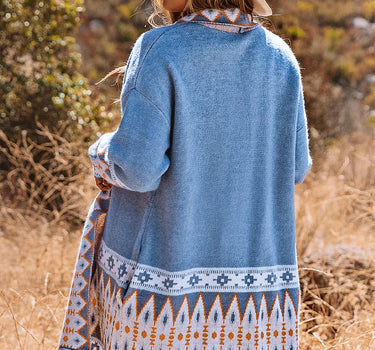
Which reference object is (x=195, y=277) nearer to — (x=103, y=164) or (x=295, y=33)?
(x=103, y=164)

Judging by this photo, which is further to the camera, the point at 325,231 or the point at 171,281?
the point at 325,231

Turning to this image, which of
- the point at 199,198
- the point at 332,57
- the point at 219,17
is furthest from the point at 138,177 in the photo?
the point at 332,57

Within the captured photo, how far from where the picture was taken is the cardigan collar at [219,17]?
1.33m

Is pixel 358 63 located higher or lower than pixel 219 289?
lower

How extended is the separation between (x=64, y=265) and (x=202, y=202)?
6.51 feet

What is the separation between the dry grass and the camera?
7.95 ft

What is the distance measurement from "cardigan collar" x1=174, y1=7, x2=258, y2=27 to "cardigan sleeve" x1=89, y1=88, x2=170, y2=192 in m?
0.23

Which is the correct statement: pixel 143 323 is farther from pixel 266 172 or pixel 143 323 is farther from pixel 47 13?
pixel 47 13

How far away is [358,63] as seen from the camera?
439 inches

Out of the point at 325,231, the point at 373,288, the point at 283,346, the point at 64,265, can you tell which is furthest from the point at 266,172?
the point at 325,231

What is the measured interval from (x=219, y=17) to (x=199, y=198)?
1.45 feet

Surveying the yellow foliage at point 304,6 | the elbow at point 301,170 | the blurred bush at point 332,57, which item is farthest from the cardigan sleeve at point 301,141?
the yellow foliage at point 304,6

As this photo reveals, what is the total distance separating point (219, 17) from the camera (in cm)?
134

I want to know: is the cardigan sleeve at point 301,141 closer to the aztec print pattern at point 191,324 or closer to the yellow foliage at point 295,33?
the aztec print pattern at point 191,324
